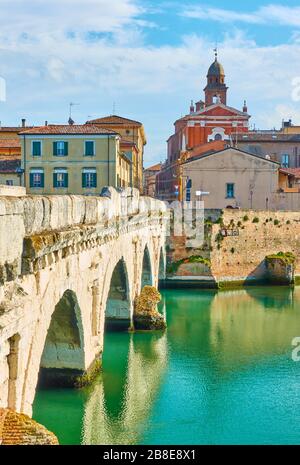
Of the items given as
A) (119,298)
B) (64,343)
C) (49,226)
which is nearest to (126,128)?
(119,298)

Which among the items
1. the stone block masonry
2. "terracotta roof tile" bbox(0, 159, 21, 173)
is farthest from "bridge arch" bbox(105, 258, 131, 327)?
"terracotta roof tile" bbox(0, 159, 21, 173)

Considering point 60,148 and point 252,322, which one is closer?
point 252,322

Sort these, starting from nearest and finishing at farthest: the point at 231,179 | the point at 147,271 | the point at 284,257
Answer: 1. the point at 147,271
2. the point at 284,257
3. the point at 231,179

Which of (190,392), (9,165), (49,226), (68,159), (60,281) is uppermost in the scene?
(68,159)

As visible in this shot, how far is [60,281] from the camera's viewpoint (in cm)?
1065

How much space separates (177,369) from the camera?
17141 millimetres

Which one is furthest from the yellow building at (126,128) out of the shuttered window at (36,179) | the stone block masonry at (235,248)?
the stone block masonry at (235,248)

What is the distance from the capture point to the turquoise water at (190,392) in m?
12.6

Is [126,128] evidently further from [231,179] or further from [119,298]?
[119,298]

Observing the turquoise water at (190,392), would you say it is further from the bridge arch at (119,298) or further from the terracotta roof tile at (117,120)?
the terracotta roof tile at (117,120)

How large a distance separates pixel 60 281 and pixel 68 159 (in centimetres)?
2567

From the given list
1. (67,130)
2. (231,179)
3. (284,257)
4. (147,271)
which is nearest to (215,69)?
(231,179)

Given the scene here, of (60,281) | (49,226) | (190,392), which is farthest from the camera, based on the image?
(190,392)

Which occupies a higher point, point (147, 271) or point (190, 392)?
point (147, 271)
